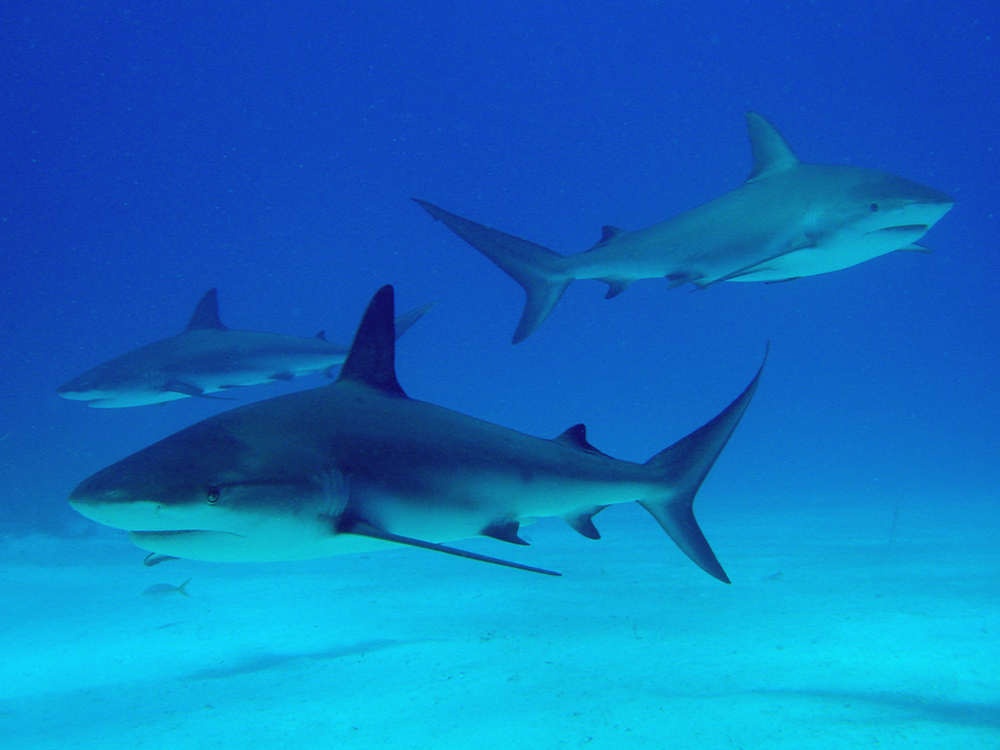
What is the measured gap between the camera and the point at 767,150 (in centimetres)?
548

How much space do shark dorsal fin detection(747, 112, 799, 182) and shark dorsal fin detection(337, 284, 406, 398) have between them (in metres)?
3.91

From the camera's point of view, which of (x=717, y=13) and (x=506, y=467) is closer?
(x=506, y=467)

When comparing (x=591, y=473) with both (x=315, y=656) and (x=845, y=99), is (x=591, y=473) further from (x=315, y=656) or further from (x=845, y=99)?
(x=845, y=99)

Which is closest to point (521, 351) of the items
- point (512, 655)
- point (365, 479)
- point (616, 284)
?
point (616, 284)

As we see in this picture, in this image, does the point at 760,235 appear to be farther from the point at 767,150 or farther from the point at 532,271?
the point at 532,271

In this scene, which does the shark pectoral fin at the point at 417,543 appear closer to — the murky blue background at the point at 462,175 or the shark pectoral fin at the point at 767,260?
the shark pectoral fin at the point at 767,260

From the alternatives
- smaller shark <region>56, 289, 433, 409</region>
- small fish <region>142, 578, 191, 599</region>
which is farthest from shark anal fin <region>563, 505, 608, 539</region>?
small fish <region>142, 578, 191, 599</region>

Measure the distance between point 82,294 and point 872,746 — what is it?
6633 cm

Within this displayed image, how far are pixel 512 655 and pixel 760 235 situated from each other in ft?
13.4

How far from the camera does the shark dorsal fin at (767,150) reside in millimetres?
5352

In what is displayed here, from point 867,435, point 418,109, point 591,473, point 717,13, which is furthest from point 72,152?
point 867,435

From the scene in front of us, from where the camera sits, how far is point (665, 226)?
5082mm

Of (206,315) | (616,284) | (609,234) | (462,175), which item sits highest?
(462,175)

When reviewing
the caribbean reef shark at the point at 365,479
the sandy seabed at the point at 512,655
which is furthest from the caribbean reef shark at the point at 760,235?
the sandy seabed at the point at 512,655
